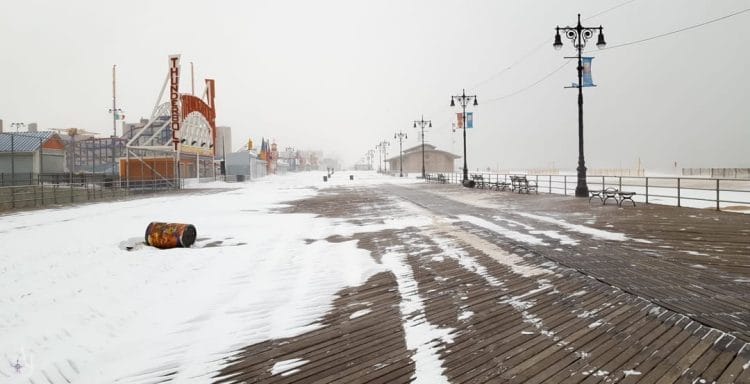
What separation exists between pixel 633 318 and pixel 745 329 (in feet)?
3.14

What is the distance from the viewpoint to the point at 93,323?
16.7 ft

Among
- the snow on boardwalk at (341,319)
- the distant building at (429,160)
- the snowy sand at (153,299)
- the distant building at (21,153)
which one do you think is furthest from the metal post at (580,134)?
the distant building at (429,160)

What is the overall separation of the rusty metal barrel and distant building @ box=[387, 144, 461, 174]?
9075 centimetres

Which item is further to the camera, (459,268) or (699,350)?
(459,268)

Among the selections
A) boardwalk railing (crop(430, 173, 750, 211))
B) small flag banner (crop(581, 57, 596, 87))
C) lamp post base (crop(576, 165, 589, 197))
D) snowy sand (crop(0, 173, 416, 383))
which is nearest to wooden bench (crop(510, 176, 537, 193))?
boardwalk railing (crop(430, 173, 750, 211))

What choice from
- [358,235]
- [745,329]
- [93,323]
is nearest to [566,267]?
[745,329]

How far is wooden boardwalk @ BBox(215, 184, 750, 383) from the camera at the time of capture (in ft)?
11.9

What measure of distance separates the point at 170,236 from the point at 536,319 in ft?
26.3

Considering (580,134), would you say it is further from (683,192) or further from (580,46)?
(683,192)

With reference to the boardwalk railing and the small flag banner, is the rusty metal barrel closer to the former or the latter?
the boardwalk railing

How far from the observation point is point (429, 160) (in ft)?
331

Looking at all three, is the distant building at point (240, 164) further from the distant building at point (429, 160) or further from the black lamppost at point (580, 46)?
the black lamppost at point (580, 46)

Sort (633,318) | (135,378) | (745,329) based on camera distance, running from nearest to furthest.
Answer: (135,378) < (745,329) < (633,318)

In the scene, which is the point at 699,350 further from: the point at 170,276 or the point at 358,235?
the point at 358,235
